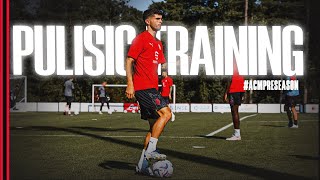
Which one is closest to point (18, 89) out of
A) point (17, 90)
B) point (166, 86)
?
point (17, 90)

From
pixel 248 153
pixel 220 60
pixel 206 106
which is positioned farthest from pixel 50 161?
pixel 220 60

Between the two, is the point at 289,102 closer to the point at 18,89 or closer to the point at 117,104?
the point at 117,104

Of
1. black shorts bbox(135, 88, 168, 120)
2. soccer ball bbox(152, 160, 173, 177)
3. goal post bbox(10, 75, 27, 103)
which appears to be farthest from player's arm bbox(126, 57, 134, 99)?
goal post bbox(10, 75, 27, 103)

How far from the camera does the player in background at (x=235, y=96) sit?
11.5 m

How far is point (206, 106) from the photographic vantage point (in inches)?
1369

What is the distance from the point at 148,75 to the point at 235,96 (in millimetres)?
5062

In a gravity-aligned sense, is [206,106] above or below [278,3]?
below

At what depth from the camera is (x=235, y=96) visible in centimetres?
1152

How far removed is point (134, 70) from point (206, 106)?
28.1 m

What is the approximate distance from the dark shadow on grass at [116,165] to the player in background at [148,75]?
0.55 meters

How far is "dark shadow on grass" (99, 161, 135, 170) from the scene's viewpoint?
7.16 meters

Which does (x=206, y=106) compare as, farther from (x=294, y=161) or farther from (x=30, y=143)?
(x=294, y=161)

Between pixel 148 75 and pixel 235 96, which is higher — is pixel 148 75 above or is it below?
above

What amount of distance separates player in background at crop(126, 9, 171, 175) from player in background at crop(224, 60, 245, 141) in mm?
4864
